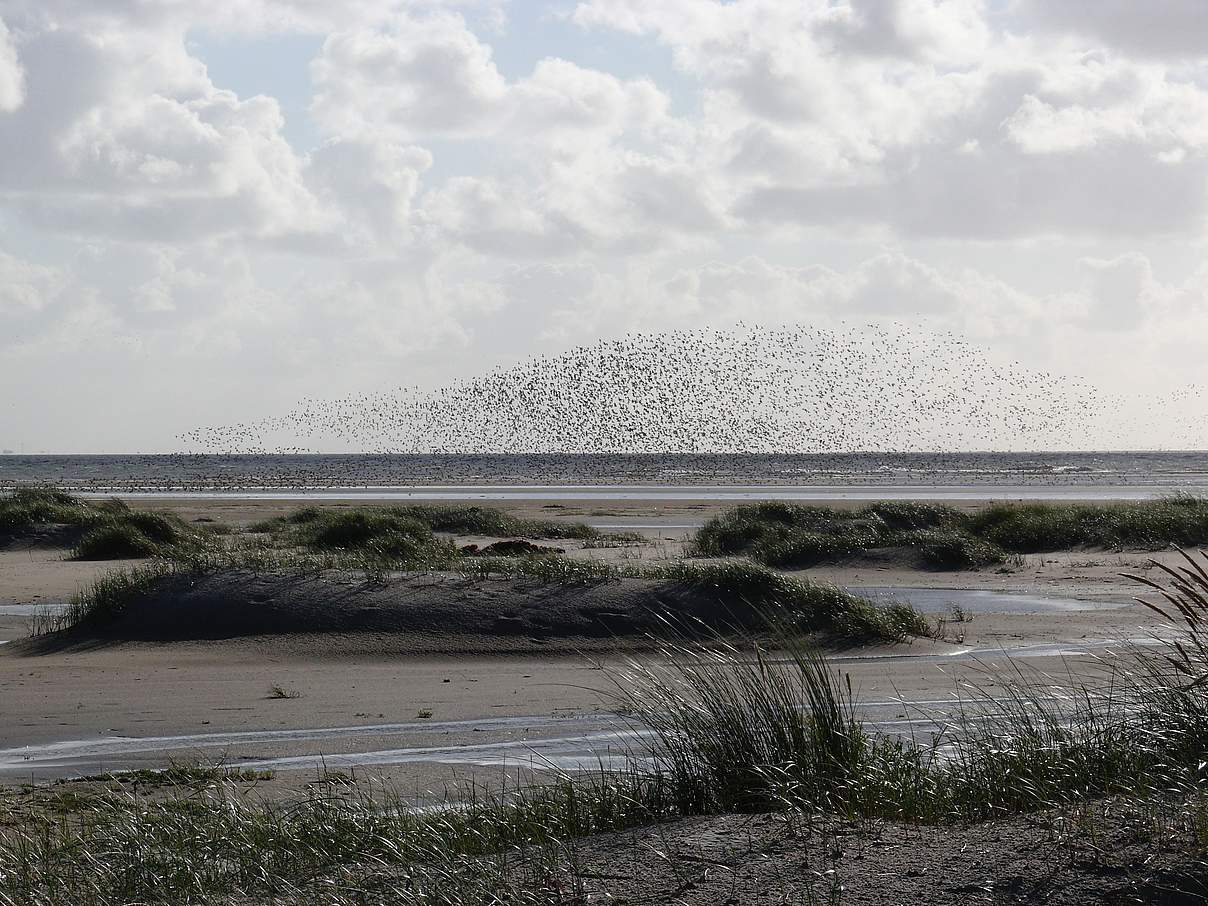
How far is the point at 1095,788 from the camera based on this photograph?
6176 mm

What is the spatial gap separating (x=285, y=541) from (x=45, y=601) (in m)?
7.15

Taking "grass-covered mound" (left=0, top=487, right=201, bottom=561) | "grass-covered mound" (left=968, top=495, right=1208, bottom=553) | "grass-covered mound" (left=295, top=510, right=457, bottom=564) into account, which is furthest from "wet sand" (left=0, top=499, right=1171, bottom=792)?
"grass-covered mound" (left=968, top=495, right=1208, bottom=553)

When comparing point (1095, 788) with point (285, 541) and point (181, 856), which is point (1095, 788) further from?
point (285, 541)

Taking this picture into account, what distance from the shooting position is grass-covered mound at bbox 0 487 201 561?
2603 centimetres

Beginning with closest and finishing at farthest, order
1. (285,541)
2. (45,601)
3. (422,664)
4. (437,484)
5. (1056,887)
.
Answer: (1056,887) → (422,664) → (45,601) → (285,541) → (437,484)

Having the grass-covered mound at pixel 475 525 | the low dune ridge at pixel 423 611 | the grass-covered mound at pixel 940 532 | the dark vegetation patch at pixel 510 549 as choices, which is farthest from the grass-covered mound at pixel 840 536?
the low dune ridge at pixel 423 611

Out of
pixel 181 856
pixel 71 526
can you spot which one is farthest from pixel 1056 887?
pixel 71 526

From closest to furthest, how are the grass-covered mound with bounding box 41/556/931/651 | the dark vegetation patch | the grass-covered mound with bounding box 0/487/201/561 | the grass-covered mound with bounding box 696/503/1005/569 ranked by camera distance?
the grass-covered mound with bounding box 41/556/931/651 < the dark vegetation patch < the grass-covered mound with bounding box 696/503/1005/569 < the grass-covered mound with bounding box 0/487/201/561

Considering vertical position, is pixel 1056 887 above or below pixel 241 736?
above

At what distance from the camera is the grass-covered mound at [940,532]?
78.9ft

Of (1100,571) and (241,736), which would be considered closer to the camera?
(241,736)

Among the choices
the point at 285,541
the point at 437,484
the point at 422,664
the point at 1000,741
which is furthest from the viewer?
the point at 437,484

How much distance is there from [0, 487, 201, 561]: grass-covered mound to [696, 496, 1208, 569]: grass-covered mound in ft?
38.1

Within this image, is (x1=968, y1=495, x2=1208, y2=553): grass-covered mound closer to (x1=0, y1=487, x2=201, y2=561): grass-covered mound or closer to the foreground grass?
(x1=0, y1=487, x2=201, y2=561): grass-covered mound
